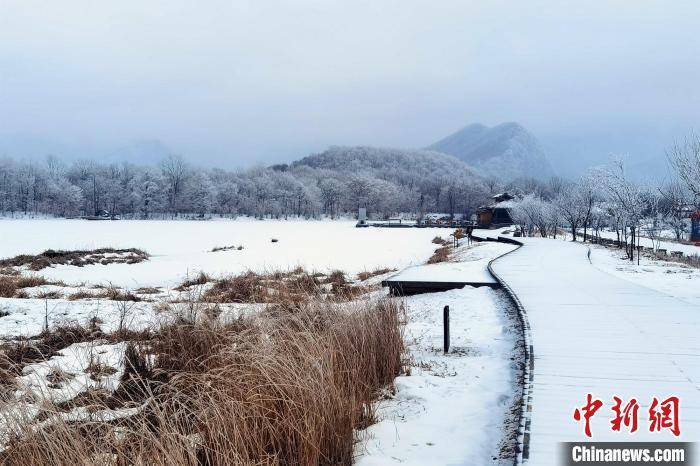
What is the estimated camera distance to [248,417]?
3.62 meters

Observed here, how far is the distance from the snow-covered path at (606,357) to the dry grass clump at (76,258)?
71.0 feet

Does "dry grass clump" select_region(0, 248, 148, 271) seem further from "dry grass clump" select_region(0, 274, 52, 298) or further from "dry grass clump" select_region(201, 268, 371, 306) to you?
"dry grass clump" select_region(201, 268, 371, 306)

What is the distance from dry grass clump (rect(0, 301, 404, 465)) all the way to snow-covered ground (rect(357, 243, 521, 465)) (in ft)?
0.89

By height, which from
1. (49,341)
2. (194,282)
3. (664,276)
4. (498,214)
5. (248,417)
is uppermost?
(498,214)

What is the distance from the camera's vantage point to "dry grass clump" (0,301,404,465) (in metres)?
3.12

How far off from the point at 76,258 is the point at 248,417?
25890mm

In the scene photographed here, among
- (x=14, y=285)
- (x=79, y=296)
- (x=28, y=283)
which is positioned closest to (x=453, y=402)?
(x=79, y=296)

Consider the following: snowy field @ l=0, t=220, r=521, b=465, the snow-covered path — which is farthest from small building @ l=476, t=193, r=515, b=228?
the snow-covered path

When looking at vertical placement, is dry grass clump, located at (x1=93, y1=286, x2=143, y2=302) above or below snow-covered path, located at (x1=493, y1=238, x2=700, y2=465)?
below

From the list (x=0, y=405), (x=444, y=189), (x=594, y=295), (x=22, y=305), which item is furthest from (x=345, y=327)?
(x=444, y=189)

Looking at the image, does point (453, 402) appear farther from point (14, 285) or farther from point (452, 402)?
point (14, 285)

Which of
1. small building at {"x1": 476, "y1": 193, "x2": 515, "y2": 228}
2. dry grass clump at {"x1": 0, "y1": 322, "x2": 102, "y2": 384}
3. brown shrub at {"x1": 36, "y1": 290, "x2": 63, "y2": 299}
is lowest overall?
brown shrub at {"x1": 36, "y1": 290, "x2": 63, "y2": 299}

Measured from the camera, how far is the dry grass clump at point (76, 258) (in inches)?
925

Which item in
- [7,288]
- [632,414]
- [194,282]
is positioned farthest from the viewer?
[194,282]
